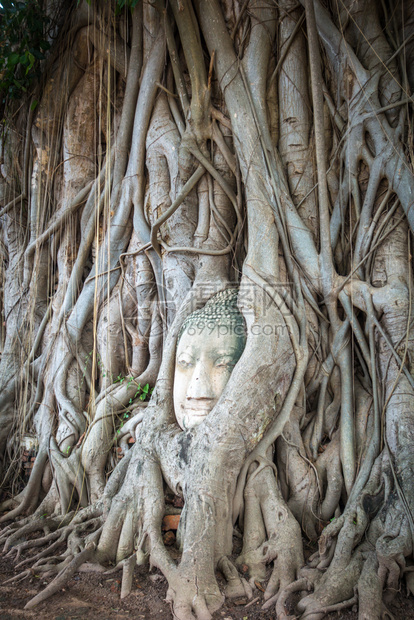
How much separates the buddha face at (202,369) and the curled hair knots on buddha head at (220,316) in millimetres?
22

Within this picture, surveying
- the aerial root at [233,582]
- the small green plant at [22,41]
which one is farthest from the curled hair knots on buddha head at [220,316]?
Result: the small green plant at [22,41]

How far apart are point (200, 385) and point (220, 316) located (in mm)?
406

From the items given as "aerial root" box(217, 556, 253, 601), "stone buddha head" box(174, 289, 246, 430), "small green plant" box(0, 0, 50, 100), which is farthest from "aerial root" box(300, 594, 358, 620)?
"small green plant" box(0, 0, 50, 100)

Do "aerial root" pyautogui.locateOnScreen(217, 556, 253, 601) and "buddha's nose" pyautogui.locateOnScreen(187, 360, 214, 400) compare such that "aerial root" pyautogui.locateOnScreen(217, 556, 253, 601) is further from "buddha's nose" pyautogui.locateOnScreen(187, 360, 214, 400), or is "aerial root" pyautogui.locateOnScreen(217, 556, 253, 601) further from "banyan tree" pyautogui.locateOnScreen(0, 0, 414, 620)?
"buddha's nose" pyautogui.locateOnScreen(187, 360, 214, 400)

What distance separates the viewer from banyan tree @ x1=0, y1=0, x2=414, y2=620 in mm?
2113

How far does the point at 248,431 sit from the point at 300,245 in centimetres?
113

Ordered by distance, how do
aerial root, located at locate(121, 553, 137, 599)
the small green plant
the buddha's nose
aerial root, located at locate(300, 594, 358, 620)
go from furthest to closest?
the small green plant
the buddha's nose
aerial root, located at locate(121, 553, 137, 599)
aerial root, located at locate(300, 594, 358, 620)

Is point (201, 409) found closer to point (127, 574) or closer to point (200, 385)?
point (200, 385)

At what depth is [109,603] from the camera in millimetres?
1899

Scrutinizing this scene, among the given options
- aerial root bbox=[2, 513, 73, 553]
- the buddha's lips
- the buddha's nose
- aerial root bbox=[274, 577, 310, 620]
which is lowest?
aerial root bbox=[2, 513, 73, 553]

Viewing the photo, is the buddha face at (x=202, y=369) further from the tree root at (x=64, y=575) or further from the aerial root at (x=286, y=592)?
the aerial root at (x=286, y=592)

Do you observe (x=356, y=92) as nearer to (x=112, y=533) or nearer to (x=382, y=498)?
(x=382, y=498)

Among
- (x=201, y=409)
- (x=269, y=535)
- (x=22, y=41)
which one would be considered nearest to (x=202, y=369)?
(x=201, y=409)

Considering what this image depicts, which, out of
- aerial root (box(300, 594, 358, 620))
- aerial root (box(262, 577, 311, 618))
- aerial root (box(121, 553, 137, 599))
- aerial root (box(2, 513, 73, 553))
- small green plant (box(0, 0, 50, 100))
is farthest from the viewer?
small green plant (box(0, 0, 50, 100))
